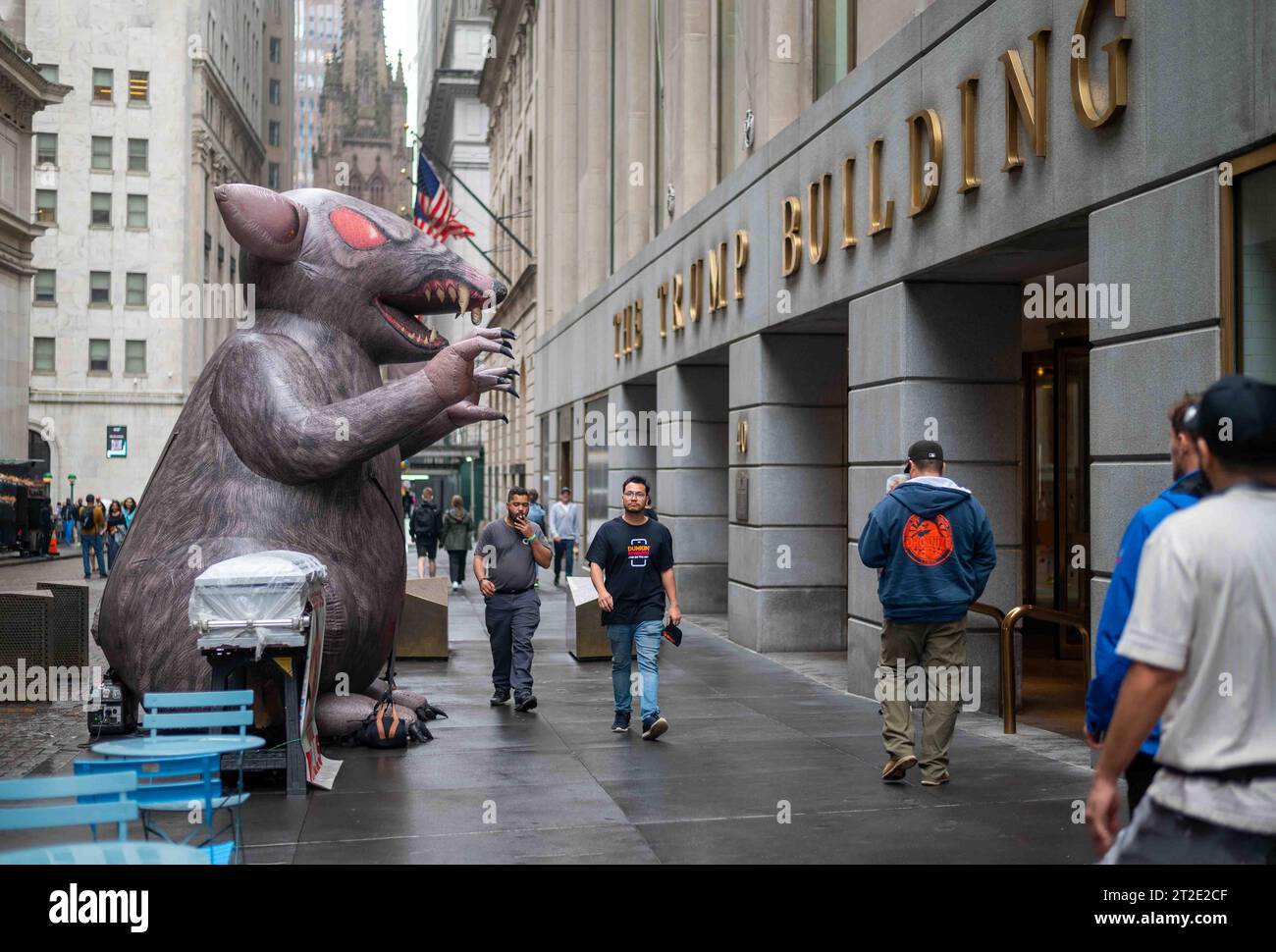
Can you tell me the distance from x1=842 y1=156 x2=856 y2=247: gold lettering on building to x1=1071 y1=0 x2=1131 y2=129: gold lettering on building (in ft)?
12.0

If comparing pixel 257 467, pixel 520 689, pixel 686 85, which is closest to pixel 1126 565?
pixel 257 467

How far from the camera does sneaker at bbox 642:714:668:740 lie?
9516 millimetres

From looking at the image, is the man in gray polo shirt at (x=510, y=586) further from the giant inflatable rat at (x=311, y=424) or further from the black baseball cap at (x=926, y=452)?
the black baseball cap at (x=926, y=452)

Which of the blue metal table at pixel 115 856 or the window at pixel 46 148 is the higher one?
the window at pixel 46 148

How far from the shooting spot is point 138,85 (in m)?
61.8

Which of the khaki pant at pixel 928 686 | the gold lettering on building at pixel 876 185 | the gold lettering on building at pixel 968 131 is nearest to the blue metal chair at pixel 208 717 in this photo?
the khaki pant at pixel 928 686

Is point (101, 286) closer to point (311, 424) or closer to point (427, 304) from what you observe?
point (427, 304)

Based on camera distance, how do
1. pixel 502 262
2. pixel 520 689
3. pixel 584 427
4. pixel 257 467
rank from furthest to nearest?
1. pixel 502 262
2. pixel 584 427
3. pixel 520 689
4. pixel 257 467

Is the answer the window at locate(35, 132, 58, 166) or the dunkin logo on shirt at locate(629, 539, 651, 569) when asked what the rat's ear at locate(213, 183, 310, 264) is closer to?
the dunkin logo on shirt at locate(629, 539, 651, 569)

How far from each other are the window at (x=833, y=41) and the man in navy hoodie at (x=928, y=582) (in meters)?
6.39

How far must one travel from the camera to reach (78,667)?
1274 centimetres

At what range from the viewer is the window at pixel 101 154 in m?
60.8

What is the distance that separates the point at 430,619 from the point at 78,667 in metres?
3.46
